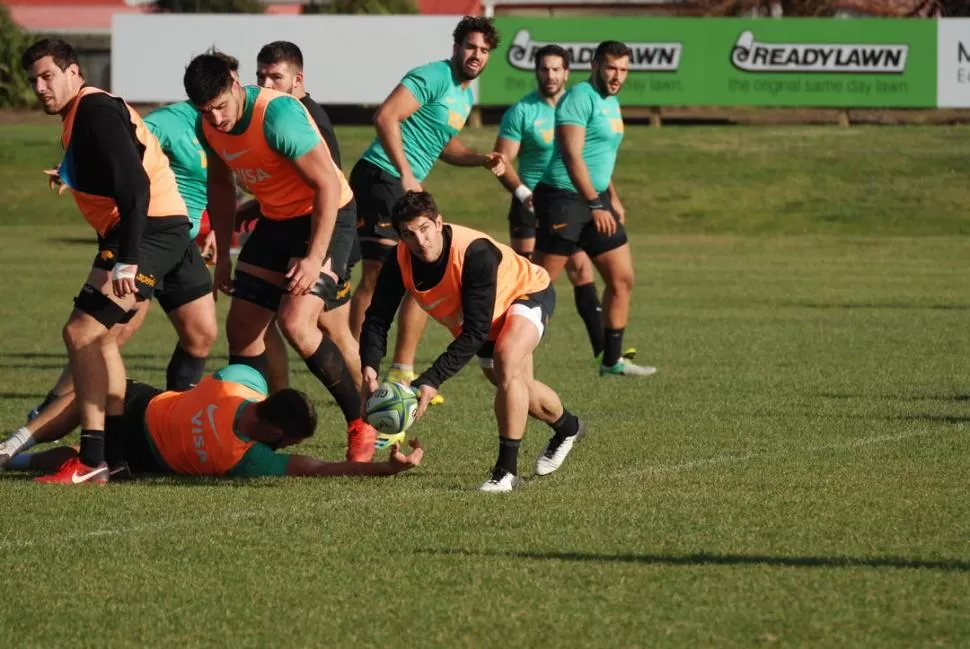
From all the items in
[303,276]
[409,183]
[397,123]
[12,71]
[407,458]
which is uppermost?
[397,123]

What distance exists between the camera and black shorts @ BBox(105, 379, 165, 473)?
809 centimetres

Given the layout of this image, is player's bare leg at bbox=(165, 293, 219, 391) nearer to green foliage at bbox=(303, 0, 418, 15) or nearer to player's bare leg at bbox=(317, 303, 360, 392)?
player's bare leg at bbox=(317, 303, 360, 392)

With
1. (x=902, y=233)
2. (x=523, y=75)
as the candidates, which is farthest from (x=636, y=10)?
(x=902, y=233)

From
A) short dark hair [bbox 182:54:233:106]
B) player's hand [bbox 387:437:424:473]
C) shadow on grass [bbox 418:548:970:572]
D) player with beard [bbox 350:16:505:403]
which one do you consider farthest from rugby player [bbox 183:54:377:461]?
shadow on grass [bbox 418:548:970:572]

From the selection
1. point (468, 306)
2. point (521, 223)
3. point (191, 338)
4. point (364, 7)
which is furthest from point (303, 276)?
point (364, 7)

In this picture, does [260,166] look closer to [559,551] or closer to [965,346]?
[559,551]

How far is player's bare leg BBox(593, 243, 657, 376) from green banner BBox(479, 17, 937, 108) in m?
22.3

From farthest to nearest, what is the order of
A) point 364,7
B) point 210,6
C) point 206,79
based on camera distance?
point 210,6 < point 364,7 < point 206,79

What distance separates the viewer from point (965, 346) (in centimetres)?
1371

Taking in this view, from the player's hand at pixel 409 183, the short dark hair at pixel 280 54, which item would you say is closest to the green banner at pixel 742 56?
the player's hand at pixel 409 183

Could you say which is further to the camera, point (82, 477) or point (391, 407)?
point (82, 477)

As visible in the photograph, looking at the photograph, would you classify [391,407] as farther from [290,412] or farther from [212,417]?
[212,417]

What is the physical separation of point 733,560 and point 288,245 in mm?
3300

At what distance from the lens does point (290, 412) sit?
755 cm
